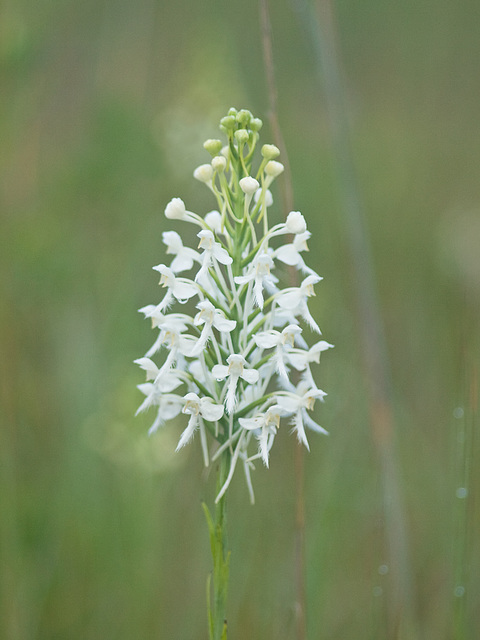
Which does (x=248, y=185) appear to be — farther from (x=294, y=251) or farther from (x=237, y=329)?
(x=237, y=329)

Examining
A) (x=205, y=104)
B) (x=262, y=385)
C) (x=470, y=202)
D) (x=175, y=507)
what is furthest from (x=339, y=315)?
(x=470, y=202)

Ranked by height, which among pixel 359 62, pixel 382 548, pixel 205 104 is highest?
pixel 359 62

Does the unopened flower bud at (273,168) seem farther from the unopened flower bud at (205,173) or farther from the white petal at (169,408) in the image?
the white petal at (169,408)

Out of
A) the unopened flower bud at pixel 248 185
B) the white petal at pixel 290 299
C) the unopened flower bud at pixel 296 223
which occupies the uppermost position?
the unopened flower bud at pixel 248 185

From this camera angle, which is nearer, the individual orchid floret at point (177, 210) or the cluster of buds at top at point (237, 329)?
the cluster of buds at top at point (237, 329)

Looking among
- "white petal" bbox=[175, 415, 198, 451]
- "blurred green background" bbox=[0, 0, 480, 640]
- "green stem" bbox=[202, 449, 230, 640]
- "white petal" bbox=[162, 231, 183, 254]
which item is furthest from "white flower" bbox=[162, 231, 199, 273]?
"blurred green background" bbox=[0, 0, 480, 640]

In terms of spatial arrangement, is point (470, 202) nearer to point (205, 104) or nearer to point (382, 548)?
point (205, 104)

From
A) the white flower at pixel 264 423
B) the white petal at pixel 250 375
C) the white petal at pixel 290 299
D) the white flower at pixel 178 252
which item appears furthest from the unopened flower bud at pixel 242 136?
the white flower at pixel 264 423
